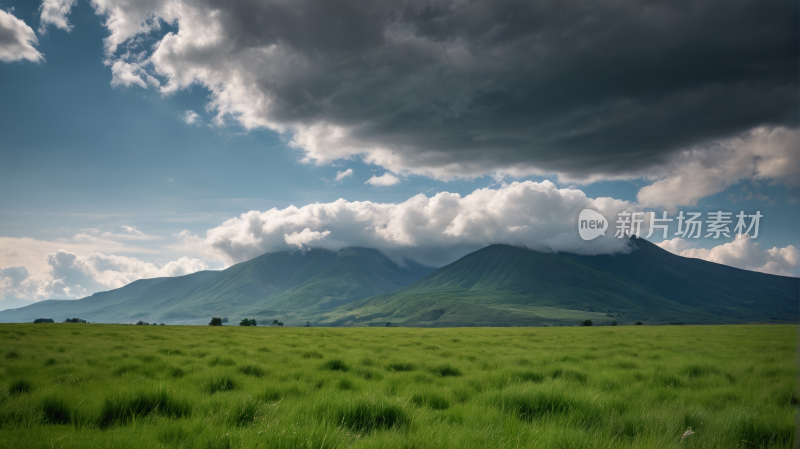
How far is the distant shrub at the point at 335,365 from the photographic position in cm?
1230

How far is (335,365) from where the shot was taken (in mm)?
12578

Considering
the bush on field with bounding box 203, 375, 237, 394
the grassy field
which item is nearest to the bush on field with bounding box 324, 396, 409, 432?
the grassy field

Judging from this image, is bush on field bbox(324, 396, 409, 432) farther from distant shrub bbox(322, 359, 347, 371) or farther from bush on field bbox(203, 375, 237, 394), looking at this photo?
distant shrub bbox(322, 359, 347, 371)

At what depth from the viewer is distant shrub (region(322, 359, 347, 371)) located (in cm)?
1230

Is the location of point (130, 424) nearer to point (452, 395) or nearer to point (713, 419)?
point (452, 395)

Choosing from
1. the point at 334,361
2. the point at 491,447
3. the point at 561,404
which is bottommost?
the point at 334,361

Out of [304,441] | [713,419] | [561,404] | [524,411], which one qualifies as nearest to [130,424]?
[304,441]

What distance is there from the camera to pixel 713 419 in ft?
18.3

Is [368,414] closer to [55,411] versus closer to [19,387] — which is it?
[55,411]

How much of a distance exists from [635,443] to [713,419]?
2.33m

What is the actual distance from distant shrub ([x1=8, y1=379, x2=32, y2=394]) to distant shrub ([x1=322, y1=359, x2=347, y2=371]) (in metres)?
7.25

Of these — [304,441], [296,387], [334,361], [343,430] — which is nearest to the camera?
[304,441]

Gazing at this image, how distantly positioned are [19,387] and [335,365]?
7.80m

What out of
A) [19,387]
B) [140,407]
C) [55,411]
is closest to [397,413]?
[140,407]
